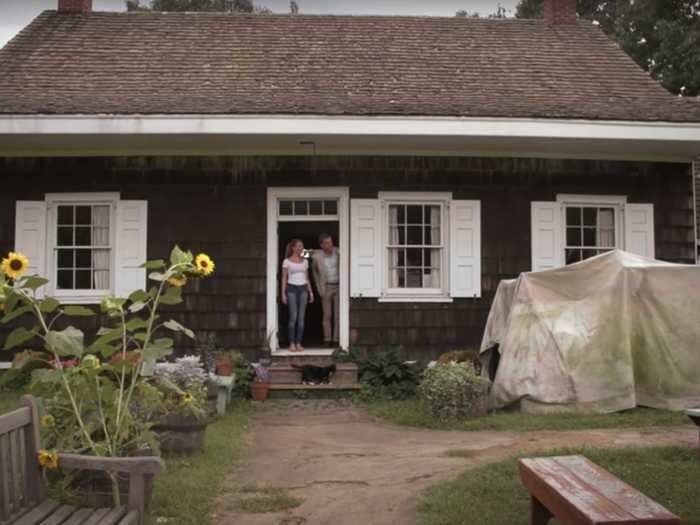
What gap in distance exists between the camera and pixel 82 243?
10.1m

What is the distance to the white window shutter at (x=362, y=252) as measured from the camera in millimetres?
9992

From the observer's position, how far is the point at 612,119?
9.41 m

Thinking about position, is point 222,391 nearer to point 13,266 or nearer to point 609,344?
point 609,344

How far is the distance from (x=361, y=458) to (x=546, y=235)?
5.29 metres

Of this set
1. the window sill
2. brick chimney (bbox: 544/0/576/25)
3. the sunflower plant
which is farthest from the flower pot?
brick chimney (bbox: 544/0/576/25)

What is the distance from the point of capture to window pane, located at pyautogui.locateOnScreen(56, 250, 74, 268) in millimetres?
10062

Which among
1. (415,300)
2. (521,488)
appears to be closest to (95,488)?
(521,488)

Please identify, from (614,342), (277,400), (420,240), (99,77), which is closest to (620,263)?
(614,342)

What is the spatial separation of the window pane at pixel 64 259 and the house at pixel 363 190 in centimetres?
2

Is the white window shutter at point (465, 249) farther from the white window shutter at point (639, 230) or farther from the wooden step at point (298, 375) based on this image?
the white window shutter at point (639, 230)

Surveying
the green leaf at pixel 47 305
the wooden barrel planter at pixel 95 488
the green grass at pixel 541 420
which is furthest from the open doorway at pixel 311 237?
the green leaf at pixel 47 305

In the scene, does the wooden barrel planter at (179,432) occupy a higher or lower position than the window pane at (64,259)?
lower

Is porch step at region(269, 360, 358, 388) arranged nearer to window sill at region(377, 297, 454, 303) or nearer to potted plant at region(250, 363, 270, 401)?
potted plant at region(250, 363, 270, 401)

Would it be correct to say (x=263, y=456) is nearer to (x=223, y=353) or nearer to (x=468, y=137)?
(x=223, y=353)
